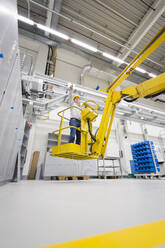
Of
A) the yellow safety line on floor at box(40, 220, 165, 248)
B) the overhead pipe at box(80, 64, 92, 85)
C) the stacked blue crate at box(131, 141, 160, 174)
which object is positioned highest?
the overhead pipe at box(80, 64, 92, 85)

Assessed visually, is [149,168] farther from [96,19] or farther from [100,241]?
[96,19]

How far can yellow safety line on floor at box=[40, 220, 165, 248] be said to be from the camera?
0.47 meters

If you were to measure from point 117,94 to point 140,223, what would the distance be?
363cm

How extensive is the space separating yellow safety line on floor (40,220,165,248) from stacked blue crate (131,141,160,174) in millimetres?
6519

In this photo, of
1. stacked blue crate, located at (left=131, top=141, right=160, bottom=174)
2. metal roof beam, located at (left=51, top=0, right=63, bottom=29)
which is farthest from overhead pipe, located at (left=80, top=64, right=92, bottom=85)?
stacked blue crate, located at (left=131, top=141, right=160, bottom=174)

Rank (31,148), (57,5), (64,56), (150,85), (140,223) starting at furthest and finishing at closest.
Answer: (64,56) → (31,148) → (57,5) → (150,85) → (140,223)

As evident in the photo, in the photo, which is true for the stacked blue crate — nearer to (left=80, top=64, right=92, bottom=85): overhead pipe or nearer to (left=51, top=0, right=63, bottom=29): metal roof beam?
(left=80, top=64, right=92, bottom=85): overhead pipe

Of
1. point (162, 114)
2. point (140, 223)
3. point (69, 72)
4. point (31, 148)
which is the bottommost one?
point (140, 223)

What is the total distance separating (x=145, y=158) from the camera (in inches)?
259

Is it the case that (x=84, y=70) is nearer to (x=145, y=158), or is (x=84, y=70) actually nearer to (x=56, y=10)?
(x=56, y=10)

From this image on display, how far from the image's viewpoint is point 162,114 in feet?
28.0

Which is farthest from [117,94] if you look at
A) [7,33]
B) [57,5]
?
[57,5]

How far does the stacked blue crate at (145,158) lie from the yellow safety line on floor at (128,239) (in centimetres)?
652

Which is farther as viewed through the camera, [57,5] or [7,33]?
[57,5]
